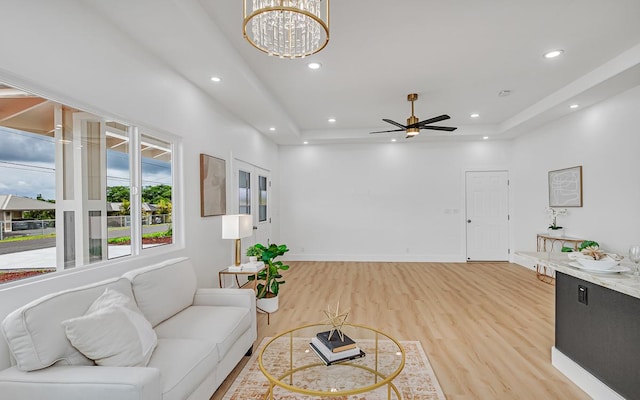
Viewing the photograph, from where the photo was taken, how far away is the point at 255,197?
18.9 ft

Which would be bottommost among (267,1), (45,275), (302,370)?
(302,370)

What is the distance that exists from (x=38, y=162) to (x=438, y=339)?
3.45 metres

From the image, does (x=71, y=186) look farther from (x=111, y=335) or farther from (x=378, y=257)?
(x=378, y=257)

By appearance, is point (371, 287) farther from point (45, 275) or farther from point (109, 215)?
point (45, 275)

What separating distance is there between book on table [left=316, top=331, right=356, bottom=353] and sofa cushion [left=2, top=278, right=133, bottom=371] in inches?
48.4

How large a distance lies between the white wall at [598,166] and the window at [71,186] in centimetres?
536

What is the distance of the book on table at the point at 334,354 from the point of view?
5.98 feet

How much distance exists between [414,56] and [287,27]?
89.8 inches

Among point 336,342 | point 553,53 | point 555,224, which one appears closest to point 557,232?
point 555,224

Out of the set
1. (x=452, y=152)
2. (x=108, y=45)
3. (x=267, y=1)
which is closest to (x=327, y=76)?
(x=108, y=45)

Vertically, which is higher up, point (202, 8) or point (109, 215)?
point (202, 8)

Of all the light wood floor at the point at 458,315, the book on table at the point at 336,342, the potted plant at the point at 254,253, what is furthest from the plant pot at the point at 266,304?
the book on table at the point at 336,342

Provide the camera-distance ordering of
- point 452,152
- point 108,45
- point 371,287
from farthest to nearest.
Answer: point 452,152 < point 371,287 < point 108,45

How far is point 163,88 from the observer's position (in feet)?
9.92
